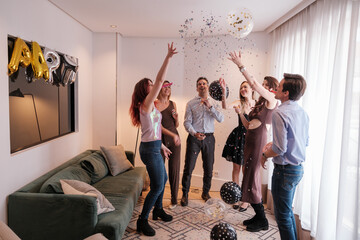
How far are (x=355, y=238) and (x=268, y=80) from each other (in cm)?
163

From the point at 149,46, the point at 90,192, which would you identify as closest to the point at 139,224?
the point at 90,192

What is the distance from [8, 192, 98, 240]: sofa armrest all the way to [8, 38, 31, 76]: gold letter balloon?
42.7 inches

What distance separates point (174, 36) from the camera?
15.7 feet

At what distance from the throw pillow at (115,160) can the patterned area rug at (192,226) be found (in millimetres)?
551

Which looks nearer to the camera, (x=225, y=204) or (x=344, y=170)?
(x=344, y=170)

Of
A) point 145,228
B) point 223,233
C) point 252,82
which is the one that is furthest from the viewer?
point 145,228

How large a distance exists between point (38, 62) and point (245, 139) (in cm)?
230

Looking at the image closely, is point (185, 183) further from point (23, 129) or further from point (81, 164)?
point (23, 129)

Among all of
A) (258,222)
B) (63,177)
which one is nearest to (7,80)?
(63,177)

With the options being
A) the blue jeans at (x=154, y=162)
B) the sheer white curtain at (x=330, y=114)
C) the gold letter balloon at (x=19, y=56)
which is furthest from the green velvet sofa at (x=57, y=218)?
the sheer white curtain at (x=330, y=114)

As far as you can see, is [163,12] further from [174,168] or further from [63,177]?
[63,177]

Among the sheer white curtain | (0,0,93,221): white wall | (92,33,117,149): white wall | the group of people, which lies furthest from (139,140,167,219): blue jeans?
(92,33,117,149): white wall

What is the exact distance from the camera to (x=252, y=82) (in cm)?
252

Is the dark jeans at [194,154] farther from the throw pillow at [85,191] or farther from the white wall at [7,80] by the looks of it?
the white wall at [7,80]
